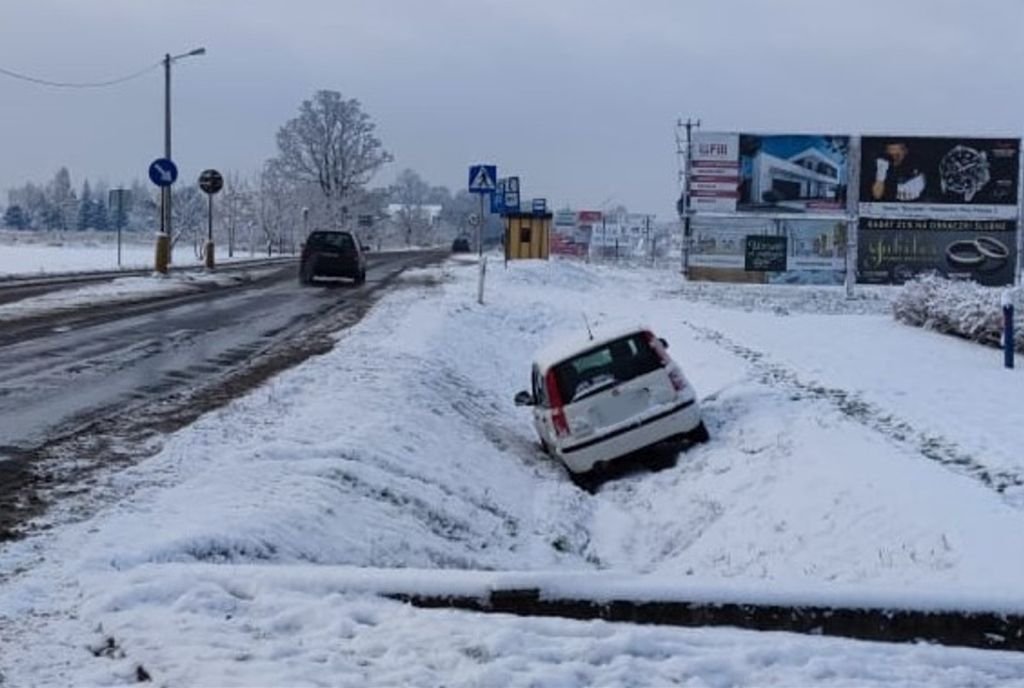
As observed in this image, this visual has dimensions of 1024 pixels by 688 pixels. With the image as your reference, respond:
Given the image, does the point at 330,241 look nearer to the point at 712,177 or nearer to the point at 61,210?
the point at 712,177

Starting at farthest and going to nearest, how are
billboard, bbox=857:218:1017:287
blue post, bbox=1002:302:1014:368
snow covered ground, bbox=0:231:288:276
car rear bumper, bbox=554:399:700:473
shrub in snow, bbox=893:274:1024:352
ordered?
snow covered ground, bbox=0:231:288:276 → billboard, bbox=857:218:1017:287 → shrub in snow, bbox=893:274:1024:352 → blue post, bbox=1002:302:1014:368 → car rear bumper, bbox=554:399:700:473

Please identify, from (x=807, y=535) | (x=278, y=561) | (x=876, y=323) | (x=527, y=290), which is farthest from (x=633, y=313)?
(x=278, y=561)

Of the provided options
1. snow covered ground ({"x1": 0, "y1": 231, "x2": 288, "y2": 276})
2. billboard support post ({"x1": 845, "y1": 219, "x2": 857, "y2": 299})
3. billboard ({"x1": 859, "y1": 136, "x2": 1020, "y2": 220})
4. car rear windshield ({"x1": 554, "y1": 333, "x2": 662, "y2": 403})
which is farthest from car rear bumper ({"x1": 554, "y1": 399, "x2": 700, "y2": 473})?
billboard ({"x1": 859, "y1": 136, "x2": 1020, "y2": 220})

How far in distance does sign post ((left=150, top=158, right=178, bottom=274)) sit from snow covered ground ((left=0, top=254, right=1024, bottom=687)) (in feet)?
61.5

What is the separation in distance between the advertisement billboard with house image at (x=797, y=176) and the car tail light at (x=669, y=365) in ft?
104

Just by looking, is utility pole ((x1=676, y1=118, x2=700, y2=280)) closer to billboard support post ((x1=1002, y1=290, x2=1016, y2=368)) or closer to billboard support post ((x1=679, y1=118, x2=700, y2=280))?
billboard support post ((x1=679, y1=118, x2=700, y2=280))

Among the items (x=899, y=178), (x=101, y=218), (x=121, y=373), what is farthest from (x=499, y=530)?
(x=101, y=218)

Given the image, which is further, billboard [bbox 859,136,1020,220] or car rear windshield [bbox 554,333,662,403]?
billboard [bbox 859,136,1020,220]

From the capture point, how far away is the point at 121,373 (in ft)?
45.7

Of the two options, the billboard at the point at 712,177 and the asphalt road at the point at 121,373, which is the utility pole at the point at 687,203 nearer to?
the billboard at the point at 712,177

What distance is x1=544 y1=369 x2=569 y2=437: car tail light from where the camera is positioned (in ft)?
39.0

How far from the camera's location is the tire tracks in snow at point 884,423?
30.5 feet

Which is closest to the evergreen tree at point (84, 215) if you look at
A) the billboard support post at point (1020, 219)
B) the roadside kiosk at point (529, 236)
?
the roadside kiosk at point (529, 236)

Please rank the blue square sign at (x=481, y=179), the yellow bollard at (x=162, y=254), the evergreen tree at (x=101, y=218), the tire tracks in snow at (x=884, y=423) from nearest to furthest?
the tire tracks in snow at (x=884, y=423)
the blue square sign at (x=481, y=179)
the yellow bollard at (x=162, y=254)
the evergreen tree at (x=101, y=218)
